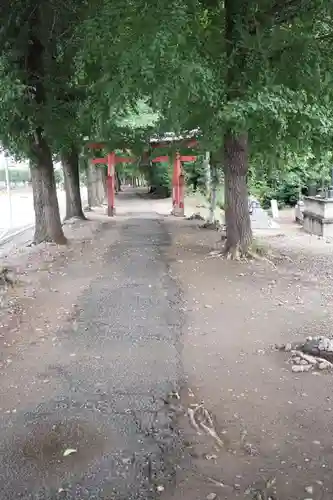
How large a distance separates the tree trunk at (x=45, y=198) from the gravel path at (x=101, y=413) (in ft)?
20.8

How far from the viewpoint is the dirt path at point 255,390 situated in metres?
3.82

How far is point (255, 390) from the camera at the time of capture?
538 cm

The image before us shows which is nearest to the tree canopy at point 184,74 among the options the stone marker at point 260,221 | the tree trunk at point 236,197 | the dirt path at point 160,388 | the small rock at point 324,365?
the tree trunk at point 236,197

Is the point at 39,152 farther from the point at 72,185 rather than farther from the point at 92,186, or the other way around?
the point at 92,186

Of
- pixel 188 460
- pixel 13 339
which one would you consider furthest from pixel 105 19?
pixel 188 460

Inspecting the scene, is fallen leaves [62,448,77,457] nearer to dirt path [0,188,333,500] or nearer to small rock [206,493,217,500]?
dirt path [0,188,333,500]

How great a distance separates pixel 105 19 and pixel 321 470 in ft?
26.2

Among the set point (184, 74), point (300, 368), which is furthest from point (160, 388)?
point (184, 74)

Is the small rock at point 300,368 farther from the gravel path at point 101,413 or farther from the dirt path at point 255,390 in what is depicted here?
the gravel path at point 101,413

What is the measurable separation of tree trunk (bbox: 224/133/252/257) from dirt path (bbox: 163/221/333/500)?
2.09 m

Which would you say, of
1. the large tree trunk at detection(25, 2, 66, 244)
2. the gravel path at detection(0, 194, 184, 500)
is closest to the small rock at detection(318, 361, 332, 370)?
the gravel path at detection(0, 194, 184, 500)

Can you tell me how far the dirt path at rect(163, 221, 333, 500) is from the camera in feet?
12.5

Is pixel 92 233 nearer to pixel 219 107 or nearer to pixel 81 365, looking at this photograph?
Result: pixel 219 107

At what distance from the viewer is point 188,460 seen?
408 cm
